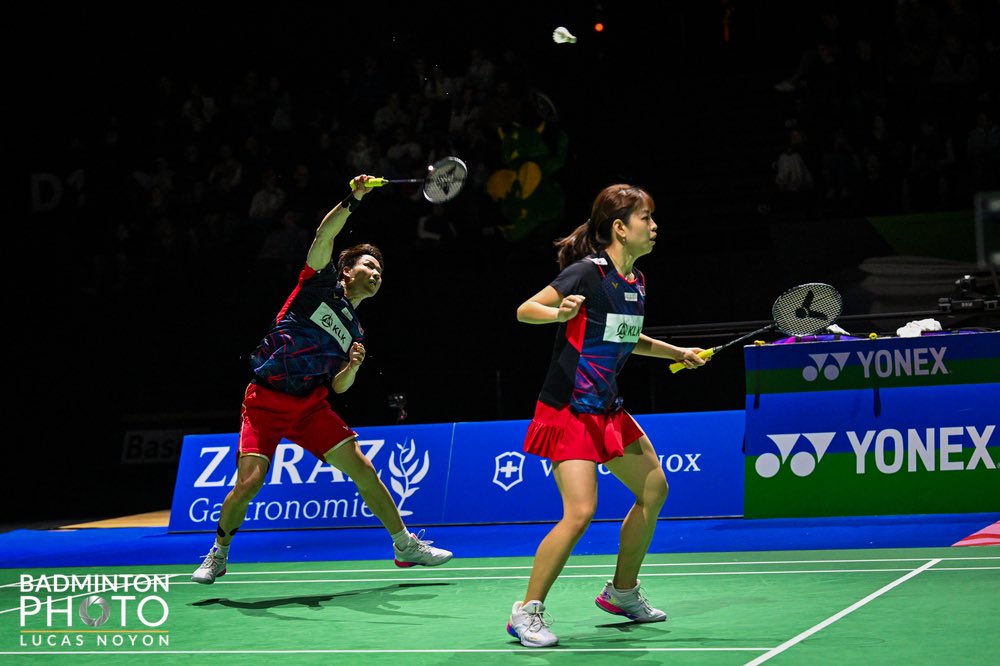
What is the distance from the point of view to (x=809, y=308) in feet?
23.2

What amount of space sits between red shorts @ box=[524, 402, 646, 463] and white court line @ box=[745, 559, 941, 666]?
91cm

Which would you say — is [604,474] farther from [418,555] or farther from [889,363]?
[418,555]

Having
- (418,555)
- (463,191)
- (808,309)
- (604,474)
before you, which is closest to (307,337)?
(418,555)

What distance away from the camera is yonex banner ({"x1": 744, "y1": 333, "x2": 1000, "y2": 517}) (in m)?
8.12

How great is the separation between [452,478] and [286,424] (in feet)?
10.1

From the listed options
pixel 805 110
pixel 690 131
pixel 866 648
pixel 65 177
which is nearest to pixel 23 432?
pixel 65 177

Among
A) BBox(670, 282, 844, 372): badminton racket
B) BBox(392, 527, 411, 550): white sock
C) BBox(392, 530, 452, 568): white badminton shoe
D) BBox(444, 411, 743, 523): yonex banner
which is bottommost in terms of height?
BBox(392, 530, 452, 568): white badminton shoe

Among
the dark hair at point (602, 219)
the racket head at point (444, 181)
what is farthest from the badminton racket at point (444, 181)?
the dark hair at point (602, 219)

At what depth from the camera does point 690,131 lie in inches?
590

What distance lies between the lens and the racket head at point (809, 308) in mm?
7023

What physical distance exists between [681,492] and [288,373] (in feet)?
11.2

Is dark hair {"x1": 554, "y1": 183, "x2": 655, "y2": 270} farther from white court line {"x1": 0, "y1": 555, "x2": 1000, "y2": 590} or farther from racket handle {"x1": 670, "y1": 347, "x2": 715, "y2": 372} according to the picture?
white court line {"x1": 0, "y1": 555, "x2": 1000, "y2": 590}

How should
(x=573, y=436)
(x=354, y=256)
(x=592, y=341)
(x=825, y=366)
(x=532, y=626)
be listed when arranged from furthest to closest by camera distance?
(x=825, y=366) → (x=354, y=256) → (x=592, y=341) → (x=573, y=436) → (x=532, y=626)

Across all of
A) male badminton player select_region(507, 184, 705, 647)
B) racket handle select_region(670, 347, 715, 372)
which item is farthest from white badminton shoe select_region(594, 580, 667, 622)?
racket handle select_region(670, 347, 715, 372)
